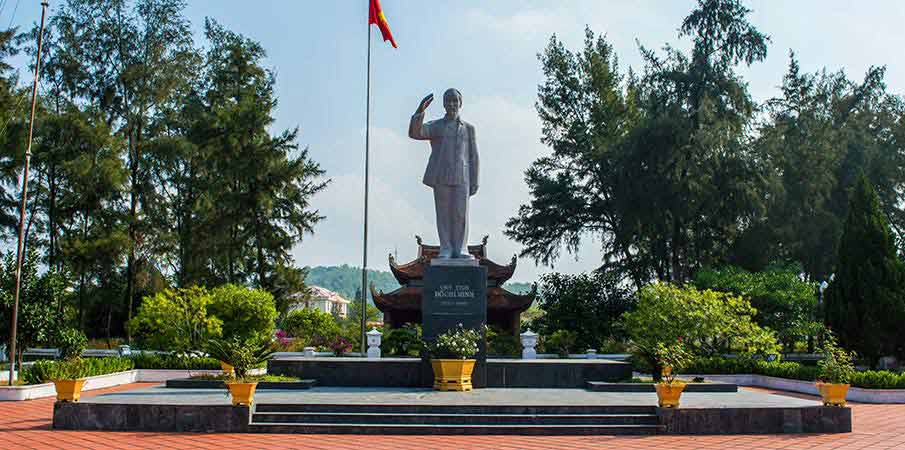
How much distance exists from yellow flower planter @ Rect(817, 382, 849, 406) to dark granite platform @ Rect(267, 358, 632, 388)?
12.2 ft

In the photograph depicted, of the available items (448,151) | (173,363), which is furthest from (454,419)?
(173,363)

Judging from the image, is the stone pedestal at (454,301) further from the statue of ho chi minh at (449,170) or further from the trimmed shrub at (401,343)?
the trimmed shrub at (401,343)

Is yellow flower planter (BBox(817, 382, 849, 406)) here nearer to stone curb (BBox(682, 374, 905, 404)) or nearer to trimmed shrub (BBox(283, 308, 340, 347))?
stone curb (BBox(682, 374, 905, 404))

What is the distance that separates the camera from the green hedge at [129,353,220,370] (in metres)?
18.6

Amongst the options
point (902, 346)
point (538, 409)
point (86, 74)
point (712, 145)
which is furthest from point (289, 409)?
point (86, 74)

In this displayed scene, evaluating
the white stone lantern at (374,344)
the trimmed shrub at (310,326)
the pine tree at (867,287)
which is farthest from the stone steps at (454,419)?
the trimmed shrub at (310,326)

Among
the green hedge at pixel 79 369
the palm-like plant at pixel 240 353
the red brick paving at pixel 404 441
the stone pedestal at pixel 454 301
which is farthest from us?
the stone pedestal at pixel 454 301

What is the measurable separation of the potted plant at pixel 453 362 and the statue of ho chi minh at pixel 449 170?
1620mm

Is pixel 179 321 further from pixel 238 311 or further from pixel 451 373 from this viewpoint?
pixel 451 373

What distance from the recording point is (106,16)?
27.1 metres

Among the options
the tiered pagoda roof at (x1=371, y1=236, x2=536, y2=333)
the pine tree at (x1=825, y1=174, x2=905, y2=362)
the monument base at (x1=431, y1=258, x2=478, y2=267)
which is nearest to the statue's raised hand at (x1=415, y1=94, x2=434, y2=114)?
the monument base at (x1=431, y1=258, x2=478, y2=267)

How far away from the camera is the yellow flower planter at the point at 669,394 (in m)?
9.41

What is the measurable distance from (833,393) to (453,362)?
16.3ft

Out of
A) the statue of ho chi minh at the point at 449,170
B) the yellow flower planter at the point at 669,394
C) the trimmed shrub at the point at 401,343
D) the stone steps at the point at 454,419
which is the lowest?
the stone steps at the point at 454,419
